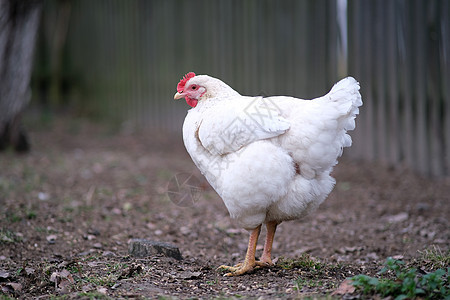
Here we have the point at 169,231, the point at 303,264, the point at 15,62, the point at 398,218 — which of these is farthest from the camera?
the point at 15,62

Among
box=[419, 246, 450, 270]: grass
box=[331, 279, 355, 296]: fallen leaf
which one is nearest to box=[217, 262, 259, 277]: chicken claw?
box=[331, 279, 355, 296]: fallen leaf

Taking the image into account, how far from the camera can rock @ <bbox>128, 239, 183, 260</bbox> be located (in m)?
3.50

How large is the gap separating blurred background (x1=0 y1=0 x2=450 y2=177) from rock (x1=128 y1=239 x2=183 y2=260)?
136 inches

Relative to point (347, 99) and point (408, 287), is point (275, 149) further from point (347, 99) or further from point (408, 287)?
point (408, 287)

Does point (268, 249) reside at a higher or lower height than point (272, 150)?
lower

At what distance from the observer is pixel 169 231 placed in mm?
4488

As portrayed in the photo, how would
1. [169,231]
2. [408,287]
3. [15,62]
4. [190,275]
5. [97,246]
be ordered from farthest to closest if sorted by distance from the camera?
[15,62]
[169,231]
[97,246]
[190,275]
[408,287]

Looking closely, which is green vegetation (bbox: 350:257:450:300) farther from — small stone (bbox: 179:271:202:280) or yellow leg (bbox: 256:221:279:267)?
small stone (bbox: 179:271:202:280)

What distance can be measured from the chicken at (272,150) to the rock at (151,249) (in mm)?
456

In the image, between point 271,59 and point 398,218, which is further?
point 271,59

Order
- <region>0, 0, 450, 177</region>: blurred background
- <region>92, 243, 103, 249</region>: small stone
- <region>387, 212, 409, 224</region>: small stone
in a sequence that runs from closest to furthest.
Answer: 1. <region>92, 243, 103, 249</region>: small stone
2. <region>387, 212, 409, 224</region>: small stone
3. <region>0, 0, 450, 177</region>: blurred background

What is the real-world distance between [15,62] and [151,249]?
4.65 metres

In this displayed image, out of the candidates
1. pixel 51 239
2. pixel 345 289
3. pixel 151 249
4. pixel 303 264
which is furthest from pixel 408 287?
pixel 51 239

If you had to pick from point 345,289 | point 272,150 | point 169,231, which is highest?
point 272,150
